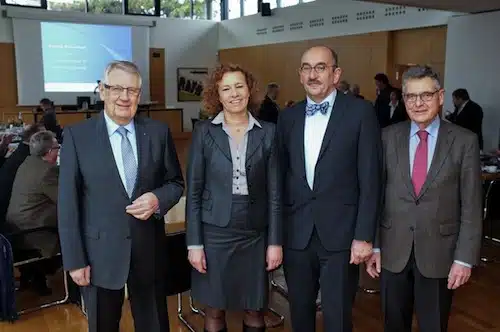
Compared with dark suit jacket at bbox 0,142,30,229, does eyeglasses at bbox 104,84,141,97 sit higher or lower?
higher

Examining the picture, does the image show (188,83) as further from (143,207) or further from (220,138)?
(143,207)

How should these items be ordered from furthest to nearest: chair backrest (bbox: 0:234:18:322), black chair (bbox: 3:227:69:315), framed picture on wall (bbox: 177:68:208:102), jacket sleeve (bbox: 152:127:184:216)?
framed picture on wall (bbox: 177:68:208:102), black chair (bbox: 3:227:69:315), chair backrest (bbox: 0:234:18:322), jacket sleeve (bbox: 152:127:184:216)

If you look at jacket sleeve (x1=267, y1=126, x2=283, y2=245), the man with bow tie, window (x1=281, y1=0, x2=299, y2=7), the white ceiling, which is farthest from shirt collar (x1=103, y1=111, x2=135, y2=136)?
window (x1=281, y1=0, x2=299, y2=7)

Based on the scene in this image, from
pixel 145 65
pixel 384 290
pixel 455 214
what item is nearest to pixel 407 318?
pixel 384 290

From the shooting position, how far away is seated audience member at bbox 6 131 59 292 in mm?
3574

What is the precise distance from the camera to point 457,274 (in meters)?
2.14

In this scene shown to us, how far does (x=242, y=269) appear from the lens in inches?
90.9

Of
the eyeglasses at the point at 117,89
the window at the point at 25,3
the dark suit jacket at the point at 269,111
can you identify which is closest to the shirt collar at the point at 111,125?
the eyeglasses at the point at 117,89

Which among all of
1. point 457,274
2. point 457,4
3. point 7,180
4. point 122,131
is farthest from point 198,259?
point 457,4

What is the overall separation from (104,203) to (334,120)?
3.47 ft

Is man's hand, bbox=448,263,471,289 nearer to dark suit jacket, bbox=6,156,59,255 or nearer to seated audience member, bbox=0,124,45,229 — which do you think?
dark suit jacket, bbox=6,156,59,255

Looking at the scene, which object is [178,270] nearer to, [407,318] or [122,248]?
[122,248]

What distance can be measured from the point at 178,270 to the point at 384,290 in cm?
130

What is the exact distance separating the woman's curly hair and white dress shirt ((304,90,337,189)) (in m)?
0.27
